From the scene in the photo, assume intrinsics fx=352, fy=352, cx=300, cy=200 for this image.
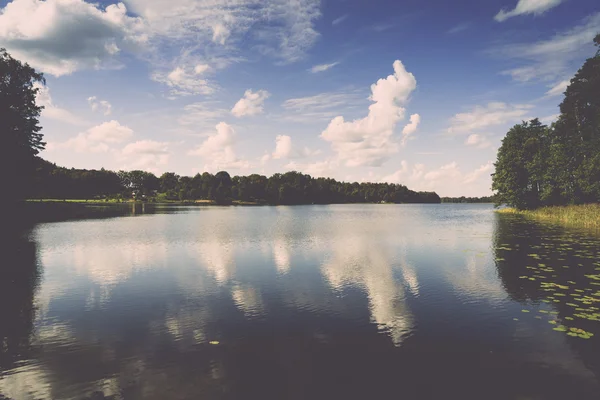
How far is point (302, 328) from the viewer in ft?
43.3

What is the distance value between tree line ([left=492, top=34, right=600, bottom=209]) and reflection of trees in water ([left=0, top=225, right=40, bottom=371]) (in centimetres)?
6767

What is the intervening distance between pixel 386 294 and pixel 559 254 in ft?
63.3

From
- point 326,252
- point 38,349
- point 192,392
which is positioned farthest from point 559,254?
point 38,349

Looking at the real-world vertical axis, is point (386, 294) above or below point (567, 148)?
below

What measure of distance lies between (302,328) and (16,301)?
46.6 ft

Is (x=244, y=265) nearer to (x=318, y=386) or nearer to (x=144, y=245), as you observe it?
(x=144, y=245)

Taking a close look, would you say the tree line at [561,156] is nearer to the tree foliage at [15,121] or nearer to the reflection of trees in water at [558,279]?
the reflection of trees in water at [558,279]

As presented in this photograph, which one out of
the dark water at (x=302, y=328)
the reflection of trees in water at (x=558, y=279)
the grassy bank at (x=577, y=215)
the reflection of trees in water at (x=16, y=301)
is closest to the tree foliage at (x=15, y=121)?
the reflection of trees in water at (x=16, y=301)

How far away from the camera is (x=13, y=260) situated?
27.7 m

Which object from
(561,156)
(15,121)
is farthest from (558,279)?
(15,121)

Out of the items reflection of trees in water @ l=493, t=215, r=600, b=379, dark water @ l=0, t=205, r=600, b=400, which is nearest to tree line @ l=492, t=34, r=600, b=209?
reflection of trees in water @ l=493, t=215, r=600, b=379

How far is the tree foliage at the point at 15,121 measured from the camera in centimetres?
5700

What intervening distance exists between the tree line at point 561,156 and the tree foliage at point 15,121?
91.1 m

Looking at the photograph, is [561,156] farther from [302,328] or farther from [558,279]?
[302,328]
